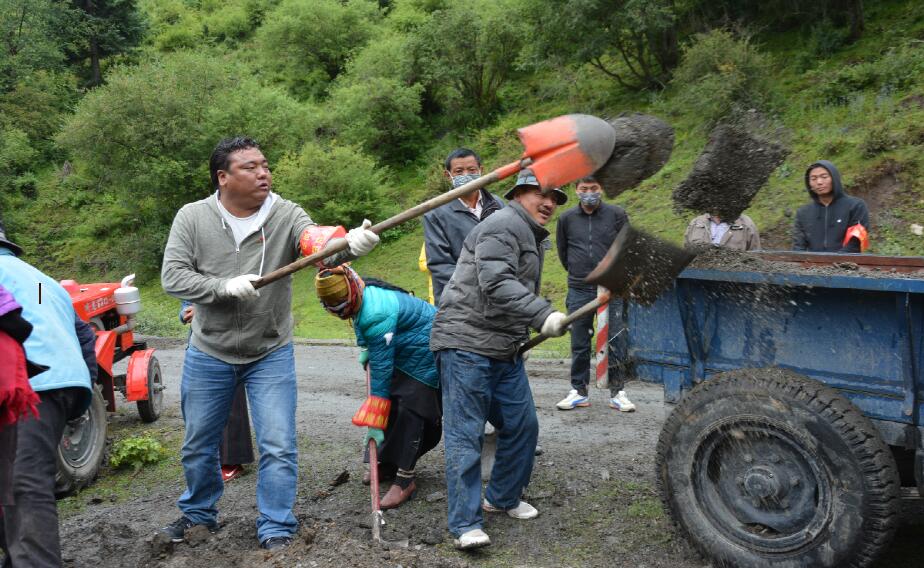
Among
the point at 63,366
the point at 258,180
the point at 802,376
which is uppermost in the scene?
the point at 258,180

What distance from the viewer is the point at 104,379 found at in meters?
6.41

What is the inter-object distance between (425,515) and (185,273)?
6.32 feet

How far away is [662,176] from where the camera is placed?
13.7m

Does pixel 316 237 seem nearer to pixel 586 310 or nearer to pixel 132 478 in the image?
pixel 586 310

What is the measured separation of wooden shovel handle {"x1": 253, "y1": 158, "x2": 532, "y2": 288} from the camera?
3625mm

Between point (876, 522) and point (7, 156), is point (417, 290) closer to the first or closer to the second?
point (876, 522)

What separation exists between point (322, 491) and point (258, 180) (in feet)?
6.90

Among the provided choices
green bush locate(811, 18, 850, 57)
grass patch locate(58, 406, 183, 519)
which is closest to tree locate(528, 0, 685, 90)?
green bush locate(811, 18, 850, 57)

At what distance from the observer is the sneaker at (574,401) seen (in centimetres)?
669

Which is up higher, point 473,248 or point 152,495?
point 473,248

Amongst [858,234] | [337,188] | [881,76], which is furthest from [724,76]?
[337,188]

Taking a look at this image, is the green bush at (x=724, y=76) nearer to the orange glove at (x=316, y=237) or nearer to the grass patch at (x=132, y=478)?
the grass patch at (x=132, y=478)

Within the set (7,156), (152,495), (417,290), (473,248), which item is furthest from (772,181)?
(7,156)

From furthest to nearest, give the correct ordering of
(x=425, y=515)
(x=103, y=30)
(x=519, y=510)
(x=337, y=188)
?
(x=103, y=30) → (x=337, y=188) → (x=425, y=515) → (x=519, y=510)
